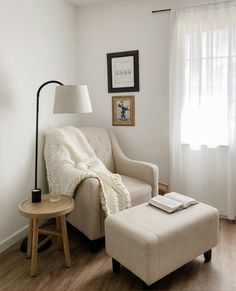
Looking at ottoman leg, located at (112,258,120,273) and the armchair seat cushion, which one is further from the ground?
the armchair seat cushion

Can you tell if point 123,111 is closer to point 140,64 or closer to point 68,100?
point 140,64

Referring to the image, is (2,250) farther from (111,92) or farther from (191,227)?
(111,92)

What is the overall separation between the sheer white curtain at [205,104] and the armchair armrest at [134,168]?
0.44 metres

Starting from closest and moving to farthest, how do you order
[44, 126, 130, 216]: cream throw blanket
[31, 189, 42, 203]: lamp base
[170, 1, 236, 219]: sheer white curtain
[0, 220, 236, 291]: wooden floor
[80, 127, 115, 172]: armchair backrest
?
[0, 220, 236, 291]: wooden floor < [31, 189, 42, 203]: lamp base < [44, 126, 130, 216]: cream throw blanket < [170, 1, 236, 219]: sheer white curtain < [80, 127, 115, 172]: armchair backrest

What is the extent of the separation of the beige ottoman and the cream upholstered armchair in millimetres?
288

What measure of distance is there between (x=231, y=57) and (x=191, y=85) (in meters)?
0.46

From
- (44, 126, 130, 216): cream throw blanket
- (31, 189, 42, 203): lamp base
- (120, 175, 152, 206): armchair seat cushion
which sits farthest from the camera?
(120, 175, 152, 206): armchair seat cushion

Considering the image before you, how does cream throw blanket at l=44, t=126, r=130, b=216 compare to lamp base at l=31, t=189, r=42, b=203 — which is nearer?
lamp base at l=31, t=189, r=42, b=203

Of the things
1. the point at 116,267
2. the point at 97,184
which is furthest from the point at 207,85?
the point at 116,267

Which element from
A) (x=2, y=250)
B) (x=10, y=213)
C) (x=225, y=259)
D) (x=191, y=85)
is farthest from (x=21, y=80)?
(x=225, y=259)

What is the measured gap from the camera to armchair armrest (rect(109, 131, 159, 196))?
2814 millimetres

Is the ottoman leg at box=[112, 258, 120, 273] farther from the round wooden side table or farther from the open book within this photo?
the open book

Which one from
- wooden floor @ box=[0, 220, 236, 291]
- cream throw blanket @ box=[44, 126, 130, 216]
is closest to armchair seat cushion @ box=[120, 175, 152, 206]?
cream throw blanket @ box=[44, 126, 130, 216]

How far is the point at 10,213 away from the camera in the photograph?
99.5 inches
